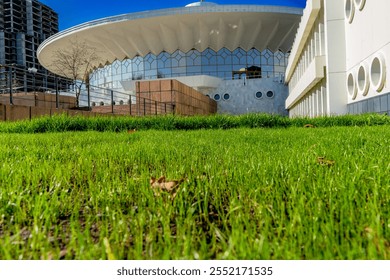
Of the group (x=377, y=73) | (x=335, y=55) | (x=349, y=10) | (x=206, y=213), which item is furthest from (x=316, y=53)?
(x=206, y=213)

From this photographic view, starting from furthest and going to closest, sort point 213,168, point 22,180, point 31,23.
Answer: point 31,23 < point 213,168 < point 22,180

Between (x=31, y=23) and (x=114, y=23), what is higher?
(x=31, y=23)

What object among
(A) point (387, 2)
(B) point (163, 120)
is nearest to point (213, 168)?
(B) point (163, 120)

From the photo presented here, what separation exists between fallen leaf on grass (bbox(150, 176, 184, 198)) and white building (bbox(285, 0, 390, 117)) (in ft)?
28.7

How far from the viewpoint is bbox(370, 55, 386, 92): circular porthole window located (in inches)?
340

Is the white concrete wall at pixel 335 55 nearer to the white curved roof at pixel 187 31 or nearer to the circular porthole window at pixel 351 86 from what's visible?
the circular porthole window at pixel 351 86

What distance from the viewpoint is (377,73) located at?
9.48 metres

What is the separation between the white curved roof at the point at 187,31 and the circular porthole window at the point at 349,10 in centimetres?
2456

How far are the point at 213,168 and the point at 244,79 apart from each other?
34709 millimetres

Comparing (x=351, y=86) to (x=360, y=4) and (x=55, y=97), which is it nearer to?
(x=360, y=4)

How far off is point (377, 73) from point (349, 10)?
12.4 ft
